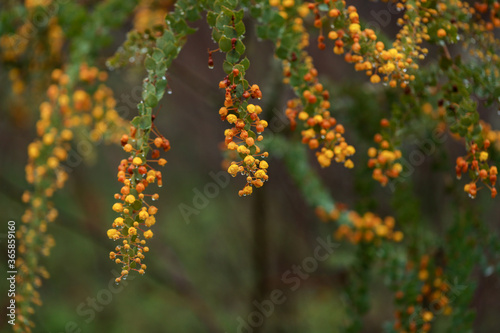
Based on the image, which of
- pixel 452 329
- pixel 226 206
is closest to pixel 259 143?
pixel 452 329

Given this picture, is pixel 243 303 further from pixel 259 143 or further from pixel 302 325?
pixel 259 143

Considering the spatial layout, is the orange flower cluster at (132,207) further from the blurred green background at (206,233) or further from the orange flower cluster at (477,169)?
the blurred green background at (206,233)

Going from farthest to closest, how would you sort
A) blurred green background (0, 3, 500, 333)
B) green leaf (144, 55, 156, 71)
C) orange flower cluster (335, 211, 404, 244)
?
1. blurred green background (0, 3, 500, 333)
2. orange flower cluster (335, 211, 404, 244)
3. green leaf (144, 55, 156, 71)

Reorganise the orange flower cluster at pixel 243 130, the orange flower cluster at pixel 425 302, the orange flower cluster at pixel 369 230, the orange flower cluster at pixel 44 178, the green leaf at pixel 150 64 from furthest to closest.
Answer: the orange flower cluster at pixel 369 230 → the orange flower cluster at pixel 425 302 → the orange flower cluster at pixel 44 178 → the green leaf at pixel 150 64 → the orange flower cluster at pixel 243 130

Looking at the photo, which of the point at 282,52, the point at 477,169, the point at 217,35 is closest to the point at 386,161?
the point at 477,169

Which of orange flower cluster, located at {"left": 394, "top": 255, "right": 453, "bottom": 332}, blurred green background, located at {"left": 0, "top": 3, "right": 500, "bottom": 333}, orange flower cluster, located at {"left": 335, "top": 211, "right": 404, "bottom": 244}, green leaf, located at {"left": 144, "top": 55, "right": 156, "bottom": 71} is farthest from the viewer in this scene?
blurred green background, located at {"left": 0, "top": 3, "right": 500, "bottom": 333}

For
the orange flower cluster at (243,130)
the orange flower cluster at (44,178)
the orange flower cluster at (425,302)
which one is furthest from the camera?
the orange flower cluster at (425,302)

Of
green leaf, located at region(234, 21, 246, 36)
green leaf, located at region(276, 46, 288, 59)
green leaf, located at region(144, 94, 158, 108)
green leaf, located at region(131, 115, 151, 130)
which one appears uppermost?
green leaf, located at region(234, 21, 246, 36)

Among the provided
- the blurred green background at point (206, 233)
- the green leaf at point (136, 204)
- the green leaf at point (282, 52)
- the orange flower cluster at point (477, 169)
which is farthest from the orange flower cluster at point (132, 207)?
the blurred green background at point (206, 233)

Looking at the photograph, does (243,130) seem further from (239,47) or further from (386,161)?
(386,161)

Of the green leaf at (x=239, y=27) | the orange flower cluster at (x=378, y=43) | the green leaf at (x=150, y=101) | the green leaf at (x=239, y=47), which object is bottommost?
the green leaf at (x=150, y=101)

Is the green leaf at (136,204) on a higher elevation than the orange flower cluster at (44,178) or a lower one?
higher

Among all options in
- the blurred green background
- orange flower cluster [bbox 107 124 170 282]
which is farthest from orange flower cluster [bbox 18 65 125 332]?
the blurred green background

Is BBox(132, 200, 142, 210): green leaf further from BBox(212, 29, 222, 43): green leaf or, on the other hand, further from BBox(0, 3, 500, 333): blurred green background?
BBox(0, 3, 500, 333): blurred green background
